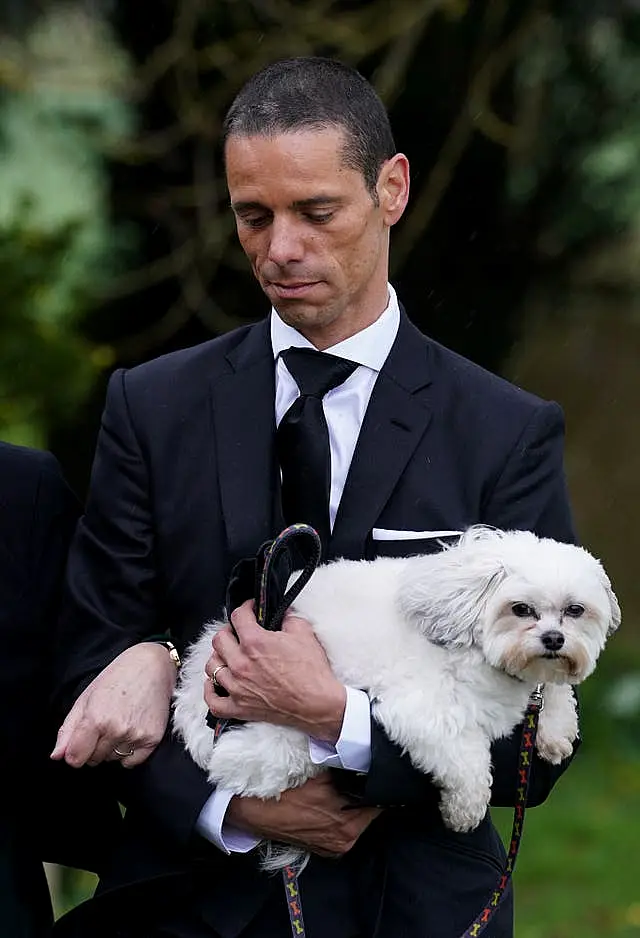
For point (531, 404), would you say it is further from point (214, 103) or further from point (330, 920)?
point (214, 103)

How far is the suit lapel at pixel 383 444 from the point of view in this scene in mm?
3266

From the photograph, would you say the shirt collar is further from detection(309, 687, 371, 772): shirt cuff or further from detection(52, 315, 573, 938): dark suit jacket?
detection(309, 687, 371, 772): shirt cuff

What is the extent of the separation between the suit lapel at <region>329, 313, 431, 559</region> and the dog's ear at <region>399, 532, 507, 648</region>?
190mm

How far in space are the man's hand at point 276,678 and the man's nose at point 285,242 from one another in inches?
26.2

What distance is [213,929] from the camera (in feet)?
10.4

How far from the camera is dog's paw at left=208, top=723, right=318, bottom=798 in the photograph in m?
3.12


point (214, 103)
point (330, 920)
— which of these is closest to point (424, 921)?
point (330, 920)

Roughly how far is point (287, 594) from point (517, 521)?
49cm

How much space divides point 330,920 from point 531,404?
1.09 metres

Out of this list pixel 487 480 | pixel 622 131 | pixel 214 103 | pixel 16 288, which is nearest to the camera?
pixel 487 480

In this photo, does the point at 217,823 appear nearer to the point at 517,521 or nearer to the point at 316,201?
the point at 517,521

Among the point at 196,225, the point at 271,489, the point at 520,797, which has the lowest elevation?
the point at 196,225

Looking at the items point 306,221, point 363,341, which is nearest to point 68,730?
point 363,341

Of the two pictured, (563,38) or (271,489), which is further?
(563,38)
